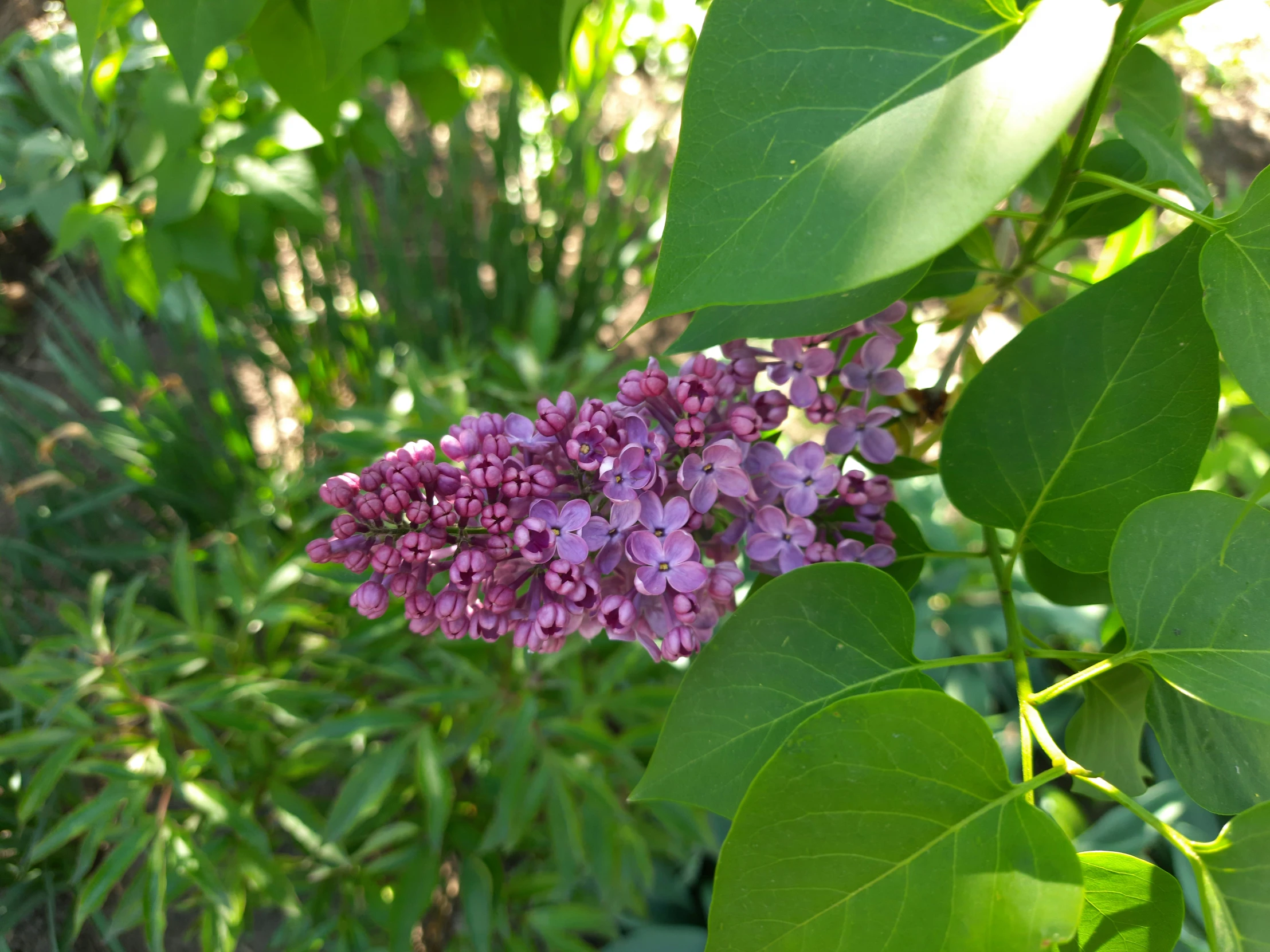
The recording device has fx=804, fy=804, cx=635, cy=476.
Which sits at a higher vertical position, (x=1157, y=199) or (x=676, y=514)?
(x=1157, y=199)

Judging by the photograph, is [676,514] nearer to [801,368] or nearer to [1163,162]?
[801,368]

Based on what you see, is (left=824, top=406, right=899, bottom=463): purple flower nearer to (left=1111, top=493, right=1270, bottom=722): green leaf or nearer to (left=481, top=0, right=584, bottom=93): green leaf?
(left=1111, top=493, right=1270, bottom=722): green leaf

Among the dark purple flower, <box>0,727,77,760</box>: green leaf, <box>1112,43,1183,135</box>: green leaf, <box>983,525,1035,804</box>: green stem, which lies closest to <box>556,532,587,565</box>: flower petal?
the dark purple flower

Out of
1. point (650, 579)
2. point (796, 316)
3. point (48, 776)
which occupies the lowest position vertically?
point (48, 776)

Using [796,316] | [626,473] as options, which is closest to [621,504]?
[626,473]

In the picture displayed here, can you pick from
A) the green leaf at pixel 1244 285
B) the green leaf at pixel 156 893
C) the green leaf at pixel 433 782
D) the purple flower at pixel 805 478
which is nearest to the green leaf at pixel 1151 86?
the green leaf at pixel 1244 285

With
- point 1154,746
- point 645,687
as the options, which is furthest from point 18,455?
point 1154,746
